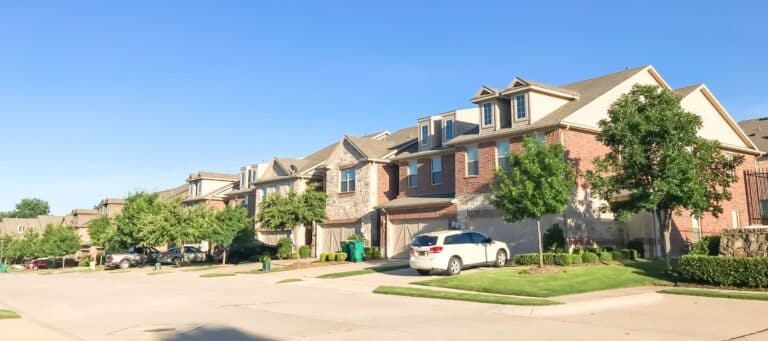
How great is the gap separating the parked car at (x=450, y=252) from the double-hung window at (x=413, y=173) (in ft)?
39.1

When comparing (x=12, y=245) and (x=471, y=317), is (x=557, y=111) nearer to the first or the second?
(x=471, y=317)

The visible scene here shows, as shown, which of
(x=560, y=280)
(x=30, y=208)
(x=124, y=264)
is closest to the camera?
(x=560, y=280)

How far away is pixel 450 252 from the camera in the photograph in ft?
72.3

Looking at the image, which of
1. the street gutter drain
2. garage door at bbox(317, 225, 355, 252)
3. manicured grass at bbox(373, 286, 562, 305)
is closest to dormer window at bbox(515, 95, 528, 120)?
manicured grass at bbox(373, 286, 562, 305)

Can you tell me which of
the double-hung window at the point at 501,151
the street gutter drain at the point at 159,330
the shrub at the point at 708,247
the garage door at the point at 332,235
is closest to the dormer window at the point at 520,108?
the double-hung window at the point at 501,151

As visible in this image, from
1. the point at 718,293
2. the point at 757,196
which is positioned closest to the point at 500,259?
the point at 718,293

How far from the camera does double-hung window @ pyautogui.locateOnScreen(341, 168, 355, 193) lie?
38.3 meters

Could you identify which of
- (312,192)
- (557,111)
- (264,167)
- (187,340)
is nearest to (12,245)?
(264,167)

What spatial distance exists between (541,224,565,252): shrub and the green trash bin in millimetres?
11715

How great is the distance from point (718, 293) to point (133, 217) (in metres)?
41.6

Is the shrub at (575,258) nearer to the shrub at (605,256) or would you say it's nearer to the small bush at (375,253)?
the shrub at (605,256)

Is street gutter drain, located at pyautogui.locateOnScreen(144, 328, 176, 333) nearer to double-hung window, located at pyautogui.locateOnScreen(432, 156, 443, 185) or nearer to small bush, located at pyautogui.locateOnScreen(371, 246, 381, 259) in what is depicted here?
small bush, located at pyautogui.locateOnScreen(371, 246, 381, 259)

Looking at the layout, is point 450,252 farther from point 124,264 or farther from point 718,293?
point 124,264

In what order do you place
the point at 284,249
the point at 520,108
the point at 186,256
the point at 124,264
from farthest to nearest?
the point at 186,256 < the point at 124,264 < the point at 284,249 < the point at 520,108
